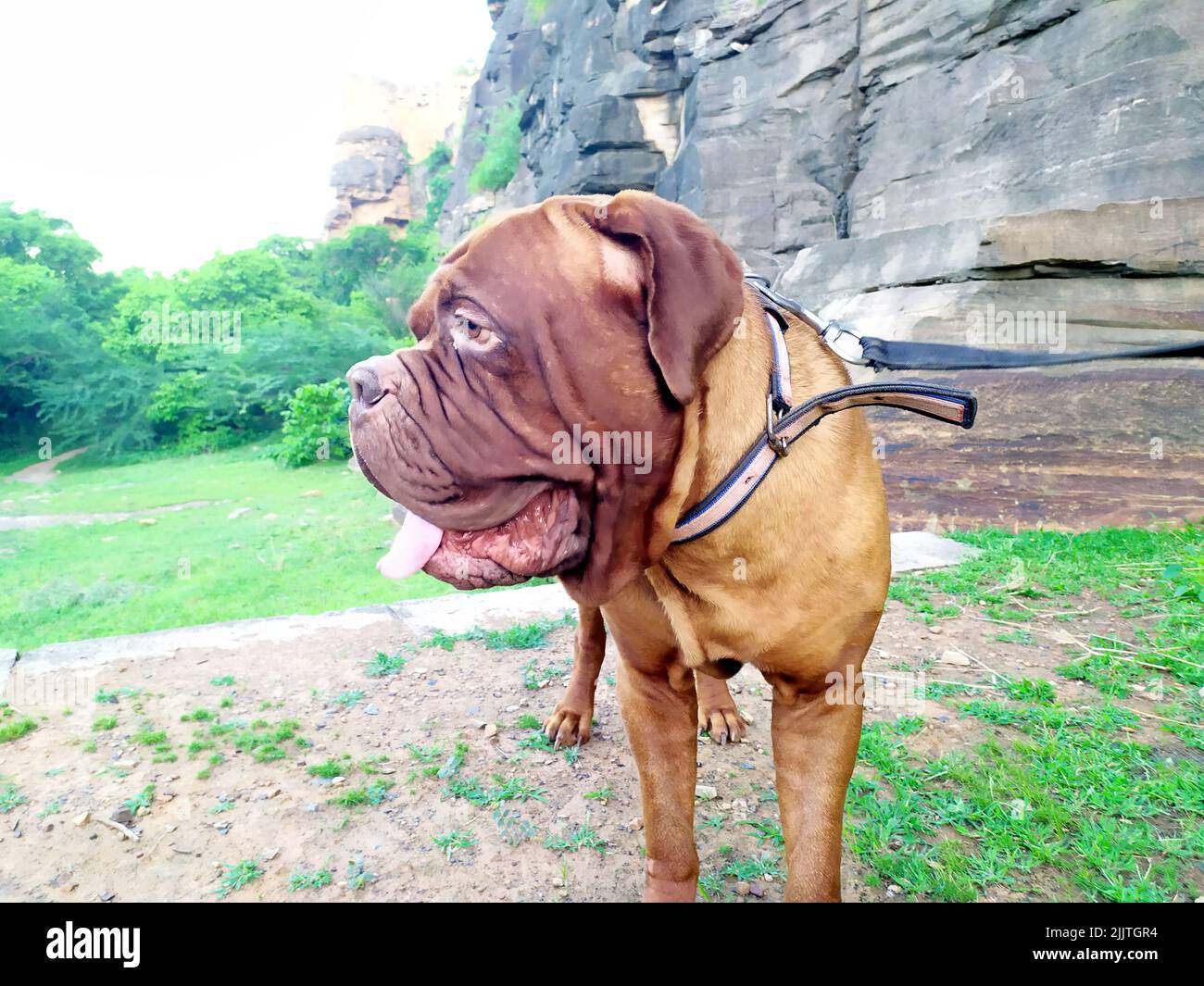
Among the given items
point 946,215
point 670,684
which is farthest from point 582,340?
point 946,215

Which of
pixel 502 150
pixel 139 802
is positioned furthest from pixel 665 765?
pixel 502 150

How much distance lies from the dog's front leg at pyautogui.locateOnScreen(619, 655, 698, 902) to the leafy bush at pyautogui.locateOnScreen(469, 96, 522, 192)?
102 ft

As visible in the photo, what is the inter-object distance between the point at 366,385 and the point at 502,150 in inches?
1278

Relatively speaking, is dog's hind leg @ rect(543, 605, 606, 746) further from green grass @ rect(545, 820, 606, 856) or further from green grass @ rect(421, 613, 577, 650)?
green grass @ rect(421, 613, 577, 650)

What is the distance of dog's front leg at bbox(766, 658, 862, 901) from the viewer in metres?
1.84

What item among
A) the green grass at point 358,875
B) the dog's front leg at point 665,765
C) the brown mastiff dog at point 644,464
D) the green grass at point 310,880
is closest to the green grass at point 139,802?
the green grass at point 310,880

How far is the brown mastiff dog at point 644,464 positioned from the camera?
5.20 ft

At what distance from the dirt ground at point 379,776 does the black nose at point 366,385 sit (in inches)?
61.4

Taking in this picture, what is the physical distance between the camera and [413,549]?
1749mm

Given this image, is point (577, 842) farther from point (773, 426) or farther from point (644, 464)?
point (773, 426)

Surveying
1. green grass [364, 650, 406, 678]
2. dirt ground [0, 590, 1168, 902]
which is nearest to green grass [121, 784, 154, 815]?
dirt ground [0, 590, 1168, 902]

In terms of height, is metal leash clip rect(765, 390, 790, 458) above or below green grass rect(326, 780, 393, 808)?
above

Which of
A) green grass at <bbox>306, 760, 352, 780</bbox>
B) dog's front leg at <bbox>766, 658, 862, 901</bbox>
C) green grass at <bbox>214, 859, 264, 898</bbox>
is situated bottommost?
green grass at <bbox>214, 859, 264, 898</bbox>

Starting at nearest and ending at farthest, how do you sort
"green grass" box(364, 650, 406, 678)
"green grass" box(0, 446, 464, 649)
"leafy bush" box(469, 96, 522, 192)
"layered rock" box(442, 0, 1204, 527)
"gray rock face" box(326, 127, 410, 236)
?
1. "green grass" box(364, 650, 406, 678)
2. "green grass" box(0, 446, 464, 649)
3. "layered rock" box(442, 0, 1204, 527)
4. "leafy bush" box(469, 96, 522, 192)
5. "gray rock face" box(326, 127, 410, 236)
